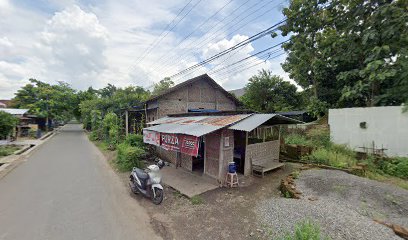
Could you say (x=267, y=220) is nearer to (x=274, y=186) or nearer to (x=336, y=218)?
(x=336, y=218)

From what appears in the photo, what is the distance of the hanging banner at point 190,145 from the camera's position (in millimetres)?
7391

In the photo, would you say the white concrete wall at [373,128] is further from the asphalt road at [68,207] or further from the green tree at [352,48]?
the asphalt road at [68,207]

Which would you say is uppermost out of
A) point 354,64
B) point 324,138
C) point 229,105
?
point 354,64

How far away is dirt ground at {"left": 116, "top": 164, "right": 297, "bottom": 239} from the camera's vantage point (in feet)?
15.5

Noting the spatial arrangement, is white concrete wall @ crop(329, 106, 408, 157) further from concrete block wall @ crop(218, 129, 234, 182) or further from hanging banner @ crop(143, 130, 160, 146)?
hanging banner @ crop(143, 130, 160, 146)

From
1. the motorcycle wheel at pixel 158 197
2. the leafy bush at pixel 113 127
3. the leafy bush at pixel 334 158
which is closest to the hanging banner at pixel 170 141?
the motorcycle wheel at pixel 158 197

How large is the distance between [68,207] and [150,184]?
2.43m

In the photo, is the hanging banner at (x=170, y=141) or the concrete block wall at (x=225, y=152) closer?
the concrete block wall at (x=225, y=152)

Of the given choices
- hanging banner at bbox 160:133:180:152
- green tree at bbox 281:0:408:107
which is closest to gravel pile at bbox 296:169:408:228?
hanging banner at bbox 160:133:180:152

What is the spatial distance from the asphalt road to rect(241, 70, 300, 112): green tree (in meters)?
19.5

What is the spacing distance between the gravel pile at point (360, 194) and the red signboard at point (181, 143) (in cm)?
386

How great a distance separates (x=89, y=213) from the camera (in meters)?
5.66

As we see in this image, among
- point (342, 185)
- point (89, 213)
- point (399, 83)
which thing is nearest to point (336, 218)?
point (342, 185)

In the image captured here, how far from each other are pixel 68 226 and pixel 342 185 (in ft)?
26.5
